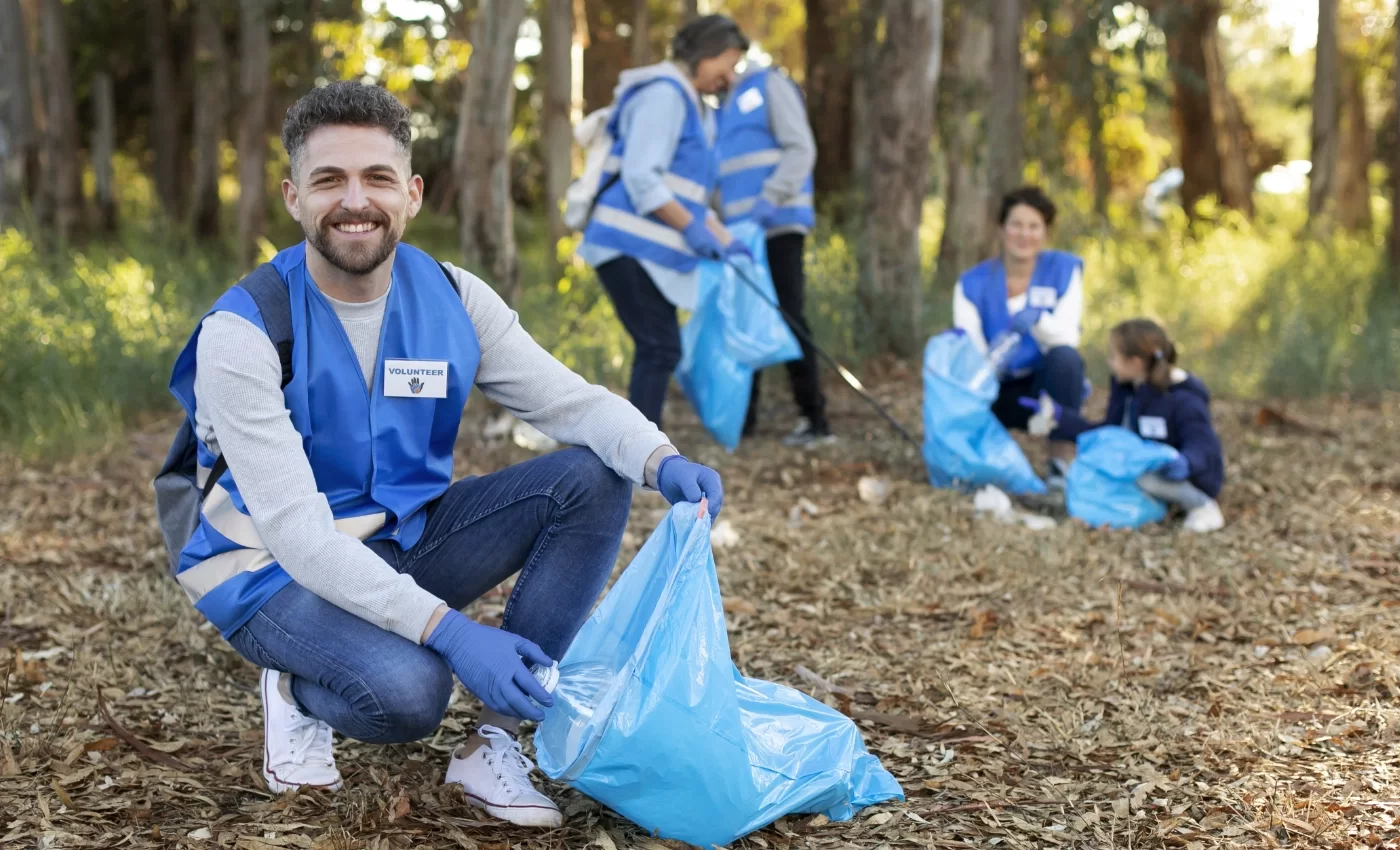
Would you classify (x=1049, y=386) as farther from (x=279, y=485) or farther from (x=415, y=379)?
(x=279, y=485)

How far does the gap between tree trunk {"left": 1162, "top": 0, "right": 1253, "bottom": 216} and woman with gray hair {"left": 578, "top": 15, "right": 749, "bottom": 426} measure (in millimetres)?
10544

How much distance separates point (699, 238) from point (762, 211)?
779mm

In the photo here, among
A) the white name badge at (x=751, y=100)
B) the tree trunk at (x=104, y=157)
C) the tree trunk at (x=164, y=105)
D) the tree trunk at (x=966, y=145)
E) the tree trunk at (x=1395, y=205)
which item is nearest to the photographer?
the white name badge at (x=751, y=100)

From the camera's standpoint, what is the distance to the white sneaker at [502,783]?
2469mm

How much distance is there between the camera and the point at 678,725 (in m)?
2.23

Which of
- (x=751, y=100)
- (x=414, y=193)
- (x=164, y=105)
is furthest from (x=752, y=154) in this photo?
(x=164, y=105)

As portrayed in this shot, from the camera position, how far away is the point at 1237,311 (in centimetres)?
882

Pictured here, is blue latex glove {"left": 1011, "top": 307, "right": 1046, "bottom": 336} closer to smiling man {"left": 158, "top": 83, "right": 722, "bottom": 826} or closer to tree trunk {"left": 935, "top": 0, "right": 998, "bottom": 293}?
smiling man {"left": 158, "top": 83, "right": 722, "bottom": 826}

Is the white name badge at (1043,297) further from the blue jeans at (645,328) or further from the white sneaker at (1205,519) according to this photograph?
the blue jeans at (645,328)

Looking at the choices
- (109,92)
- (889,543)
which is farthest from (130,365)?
(109,92)

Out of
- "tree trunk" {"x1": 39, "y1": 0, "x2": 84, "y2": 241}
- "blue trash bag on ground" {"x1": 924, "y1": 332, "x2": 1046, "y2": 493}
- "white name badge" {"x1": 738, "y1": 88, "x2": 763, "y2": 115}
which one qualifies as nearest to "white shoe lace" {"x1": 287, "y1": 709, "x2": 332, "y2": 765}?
"blue trash bag on ground" {"x1": 924, "y1": 332, "x2": 1046, "y2": 493}

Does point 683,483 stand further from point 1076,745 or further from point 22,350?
point 22,350

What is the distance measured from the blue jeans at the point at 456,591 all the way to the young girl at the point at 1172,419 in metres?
2.71

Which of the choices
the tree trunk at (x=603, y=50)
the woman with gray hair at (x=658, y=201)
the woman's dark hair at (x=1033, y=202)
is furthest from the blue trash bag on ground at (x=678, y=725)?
the tree trunk at (x=603, y=50)
